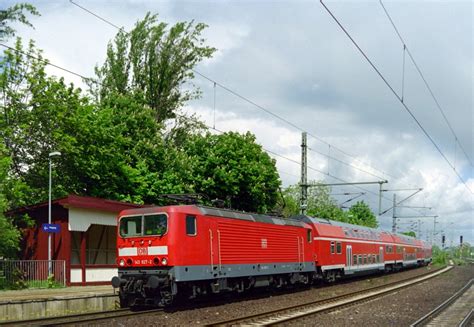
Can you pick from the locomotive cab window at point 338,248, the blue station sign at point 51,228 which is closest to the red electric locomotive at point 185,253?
the blue station sign at point 51,228

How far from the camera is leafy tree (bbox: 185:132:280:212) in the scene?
3988 cm

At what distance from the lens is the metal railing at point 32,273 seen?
2344 cm

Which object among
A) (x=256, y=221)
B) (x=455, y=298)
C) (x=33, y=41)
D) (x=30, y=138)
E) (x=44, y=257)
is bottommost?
(x=455, y=298)

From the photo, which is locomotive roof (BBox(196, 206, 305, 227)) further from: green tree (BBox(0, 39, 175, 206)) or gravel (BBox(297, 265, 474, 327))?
green tree (BBox(0, 39, 175, 206))

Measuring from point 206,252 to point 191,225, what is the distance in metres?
1.23

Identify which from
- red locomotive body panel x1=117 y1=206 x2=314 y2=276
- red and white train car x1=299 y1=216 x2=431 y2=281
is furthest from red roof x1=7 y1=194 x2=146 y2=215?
red and white train car x1=299 y1=216 x2=431 y2=281

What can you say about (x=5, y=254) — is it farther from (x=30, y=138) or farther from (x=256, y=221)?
(x=256, y=221)

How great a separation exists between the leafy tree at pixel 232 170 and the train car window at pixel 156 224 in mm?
20340

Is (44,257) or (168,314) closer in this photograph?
(168,314)

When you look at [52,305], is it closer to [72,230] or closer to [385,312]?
[72,230]

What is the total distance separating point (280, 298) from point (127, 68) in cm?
2641

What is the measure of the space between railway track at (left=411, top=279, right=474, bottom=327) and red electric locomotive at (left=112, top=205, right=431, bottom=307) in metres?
7.05

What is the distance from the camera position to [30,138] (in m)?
31.3

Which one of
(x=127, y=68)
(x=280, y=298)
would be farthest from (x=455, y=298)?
(x=127, y=68)
